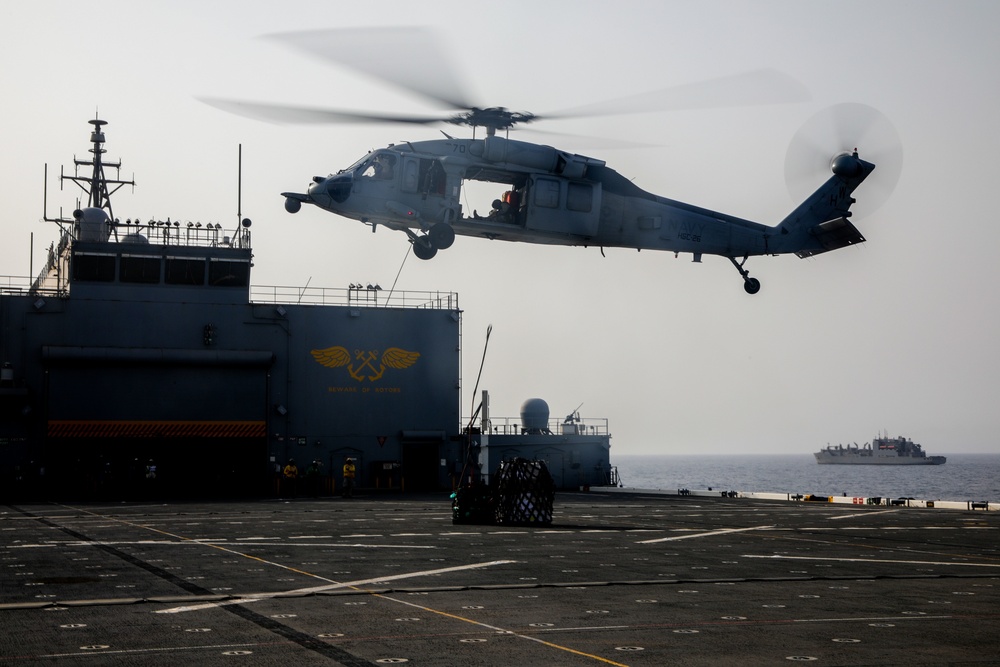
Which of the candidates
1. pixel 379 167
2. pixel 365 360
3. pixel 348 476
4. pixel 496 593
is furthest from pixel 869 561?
pixel 365 360

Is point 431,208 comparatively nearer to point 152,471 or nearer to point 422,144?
point 422,144

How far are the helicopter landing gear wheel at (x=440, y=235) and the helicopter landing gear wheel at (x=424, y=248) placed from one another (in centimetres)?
14

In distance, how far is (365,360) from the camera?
61.8 meters

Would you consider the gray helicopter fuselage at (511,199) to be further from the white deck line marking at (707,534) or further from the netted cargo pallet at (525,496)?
the white deck line marking at (707,534)

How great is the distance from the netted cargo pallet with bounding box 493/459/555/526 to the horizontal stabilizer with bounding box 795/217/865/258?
13826mm

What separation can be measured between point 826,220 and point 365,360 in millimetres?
29570

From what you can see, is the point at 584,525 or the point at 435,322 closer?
the point at 584,525

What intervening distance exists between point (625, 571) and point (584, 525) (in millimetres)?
11999

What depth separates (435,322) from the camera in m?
64.1

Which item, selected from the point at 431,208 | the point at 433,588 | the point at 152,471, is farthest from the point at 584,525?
the point at 152,471

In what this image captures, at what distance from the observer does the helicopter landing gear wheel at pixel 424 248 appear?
109 ft

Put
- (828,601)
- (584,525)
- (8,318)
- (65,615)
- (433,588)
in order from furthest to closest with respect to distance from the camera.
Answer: (8,318) < (584,525) < (433,588) < (828,601) < (65,615)

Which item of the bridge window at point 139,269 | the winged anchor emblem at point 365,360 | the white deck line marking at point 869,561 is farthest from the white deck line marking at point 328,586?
the bridge window at point 139,269

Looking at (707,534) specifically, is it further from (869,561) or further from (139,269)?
(139,269)
